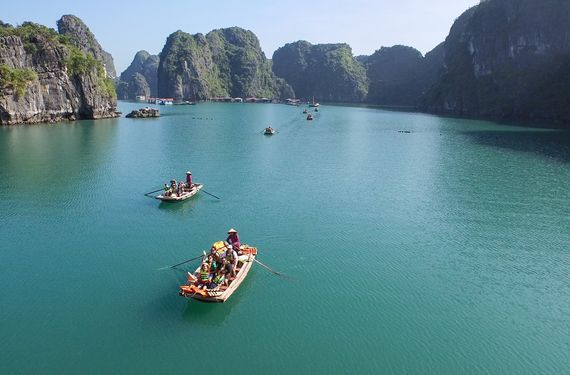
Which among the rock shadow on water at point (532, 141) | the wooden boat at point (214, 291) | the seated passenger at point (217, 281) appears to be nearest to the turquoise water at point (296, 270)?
the wooden boat at point (214, 291)

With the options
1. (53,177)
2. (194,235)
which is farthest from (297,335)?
(53,177)

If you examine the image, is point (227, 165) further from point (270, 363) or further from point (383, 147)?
point (270, 363)

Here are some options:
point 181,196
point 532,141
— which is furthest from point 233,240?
point 532,141

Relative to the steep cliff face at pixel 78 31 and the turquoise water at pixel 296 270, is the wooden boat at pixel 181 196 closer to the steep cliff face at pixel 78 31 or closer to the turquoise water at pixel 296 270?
the turquoise water at pixel 296 270

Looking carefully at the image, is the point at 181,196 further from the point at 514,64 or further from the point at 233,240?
the point at 514,64

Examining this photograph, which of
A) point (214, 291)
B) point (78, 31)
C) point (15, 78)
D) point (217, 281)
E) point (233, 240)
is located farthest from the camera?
point (78, 31)

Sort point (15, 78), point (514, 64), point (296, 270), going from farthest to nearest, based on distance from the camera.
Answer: point (514, 64) < point (15, 78) < point (296, 270)

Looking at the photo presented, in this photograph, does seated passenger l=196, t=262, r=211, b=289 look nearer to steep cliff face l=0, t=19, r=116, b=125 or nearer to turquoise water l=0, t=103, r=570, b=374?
turquoise water l=0, t=103, r=570, b=374

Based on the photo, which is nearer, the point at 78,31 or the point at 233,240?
the point at 233,240
